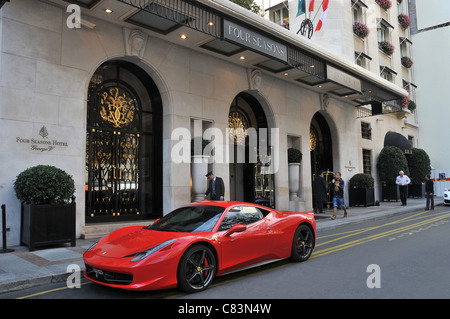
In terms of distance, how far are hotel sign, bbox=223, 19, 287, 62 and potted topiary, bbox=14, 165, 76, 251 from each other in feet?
21.0

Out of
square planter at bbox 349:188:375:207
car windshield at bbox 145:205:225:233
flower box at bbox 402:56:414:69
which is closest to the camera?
car windshield at bbox 145:205:225:233

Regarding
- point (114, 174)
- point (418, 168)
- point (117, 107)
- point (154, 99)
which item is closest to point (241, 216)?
point (114, 174)

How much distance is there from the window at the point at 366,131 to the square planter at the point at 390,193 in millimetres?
3502

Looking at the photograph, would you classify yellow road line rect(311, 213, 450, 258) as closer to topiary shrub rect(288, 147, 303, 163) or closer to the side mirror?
the side mirror


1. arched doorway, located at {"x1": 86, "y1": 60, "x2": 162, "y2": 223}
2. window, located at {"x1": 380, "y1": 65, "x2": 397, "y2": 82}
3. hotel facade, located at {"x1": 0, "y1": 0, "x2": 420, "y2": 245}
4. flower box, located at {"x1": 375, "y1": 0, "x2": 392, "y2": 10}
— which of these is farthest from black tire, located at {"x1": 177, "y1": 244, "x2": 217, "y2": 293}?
flower box, located at {"x1": 375, "y1": 0, "x2": 392, "y2": 10}

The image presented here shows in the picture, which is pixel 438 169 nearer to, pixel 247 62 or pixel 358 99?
pixel 358 99

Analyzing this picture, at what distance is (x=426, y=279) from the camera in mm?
5387

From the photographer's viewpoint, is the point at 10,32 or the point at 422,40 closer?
the point at 10,32

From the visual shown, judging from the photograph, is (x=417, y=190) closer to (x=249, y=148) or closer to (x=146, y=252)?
(x=249, y=148)

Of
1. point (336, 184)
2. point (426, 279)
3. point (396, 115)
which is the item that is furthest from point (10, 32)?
point (396, 115)

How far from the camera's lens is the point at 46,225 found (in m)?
7.86

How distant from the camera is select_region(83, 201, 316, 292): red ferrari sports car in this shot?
462 cm

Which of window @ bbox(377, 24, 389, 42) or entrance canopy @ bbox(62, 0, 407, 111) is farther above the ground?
window @ bbox(377, 24, 389, 42)
